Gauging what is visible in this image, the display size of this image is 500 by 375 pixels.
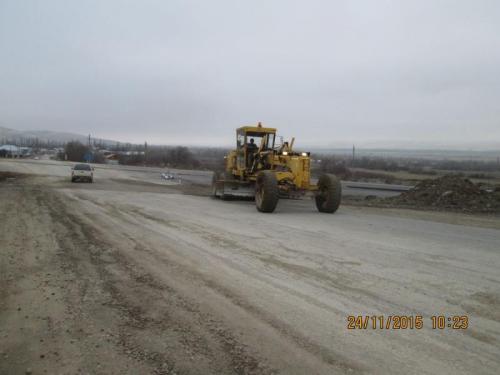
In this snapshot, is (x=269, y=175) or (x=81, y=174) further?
(x=81, y=174)

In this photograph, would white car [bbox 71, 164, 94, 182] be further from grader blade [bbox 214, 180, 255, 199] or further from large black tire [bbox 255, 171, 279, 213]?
large black tire [bbox 255, 171, 279, 213]

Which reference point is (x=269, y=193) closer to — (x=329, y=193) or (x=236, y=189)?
(x=329, y=193)

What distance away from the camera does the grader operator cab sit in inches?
591

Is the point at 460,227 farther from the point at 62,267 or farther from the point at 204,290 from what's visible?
the point at 62,267

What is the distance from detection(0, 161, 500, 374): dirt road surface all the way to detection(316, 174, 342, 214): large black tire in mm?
4225

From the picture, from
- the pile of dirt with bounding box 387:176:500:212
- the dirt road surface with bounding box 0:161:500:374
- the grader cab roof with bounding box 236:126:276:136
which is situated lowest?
the dirt road surface with bounding box 0:161:500:374

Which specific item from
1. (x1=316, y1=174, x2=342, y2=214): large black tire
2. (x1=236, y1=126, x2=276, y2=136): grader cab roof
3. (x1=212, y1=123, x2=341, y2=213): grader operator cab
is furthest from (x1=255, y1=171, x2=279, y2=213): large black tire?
(x1=236, y1=126, x2=276, y2=136): grader cab roof

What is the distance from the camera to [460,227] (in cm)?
1315

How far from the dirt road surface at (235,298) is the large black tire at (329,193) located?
423 centimetres

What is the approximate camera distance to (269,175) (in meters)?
14.6

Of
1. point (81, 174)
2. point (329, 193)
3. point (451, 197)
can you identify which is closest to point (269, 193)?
Result: point (329, 193)

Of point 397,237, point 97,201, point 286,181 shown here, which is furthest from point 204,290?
point 97,201

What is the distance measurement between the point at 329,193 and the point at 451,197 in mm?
8129

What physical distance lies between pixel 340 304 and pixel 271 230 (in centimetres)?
554
